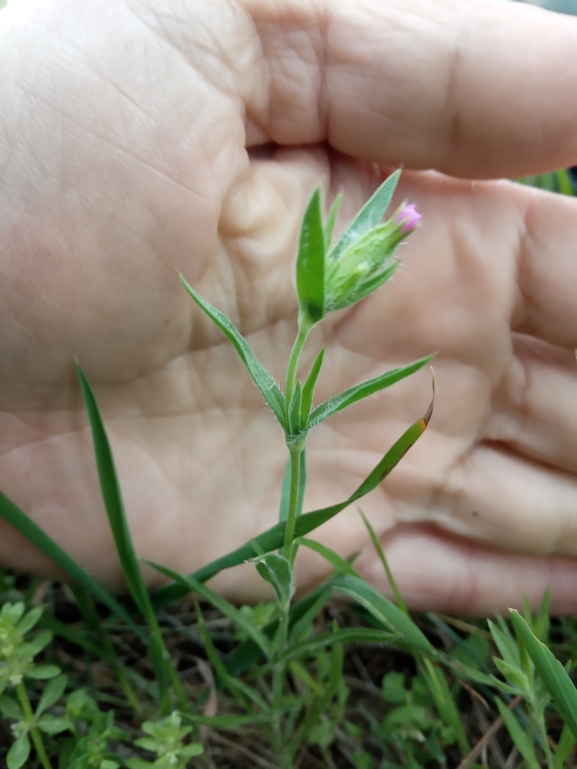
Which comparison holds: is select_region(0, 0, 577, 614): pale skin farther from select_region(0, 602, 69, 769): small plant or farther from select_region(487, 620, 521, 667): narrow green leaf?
select_region(487, 620, 521, 667): narrow green leaf

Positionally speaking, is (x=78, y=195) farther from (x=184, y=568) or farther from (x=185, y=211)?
(x=184, y=568)

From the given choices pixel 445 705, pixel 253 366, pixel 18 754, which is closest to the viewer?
pixel 253 366

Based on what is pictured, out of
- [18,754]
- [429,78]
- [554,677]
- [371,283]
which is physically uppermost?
[429,78]

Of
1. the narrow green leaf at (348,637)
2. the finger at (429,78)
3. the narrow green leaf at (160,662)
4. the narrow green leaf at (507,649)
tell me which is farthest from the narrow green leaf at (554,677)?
the finger at (429,78)

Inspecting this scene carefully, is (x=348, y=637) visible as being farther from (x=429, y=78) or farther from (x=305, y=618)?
(x=429, y=78)

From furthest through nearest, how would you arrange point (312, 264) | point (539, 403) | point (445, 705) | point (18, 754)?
point (539, 403), point (445, 705), point (18, 754), point (312, 264)

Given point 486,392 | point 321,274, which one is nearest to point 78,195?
point 321,274

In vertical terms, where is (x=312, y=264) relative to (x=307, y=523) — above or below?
above

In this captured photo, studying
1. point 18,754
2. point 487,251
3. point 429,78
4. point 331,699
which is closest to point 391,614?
point 331,699

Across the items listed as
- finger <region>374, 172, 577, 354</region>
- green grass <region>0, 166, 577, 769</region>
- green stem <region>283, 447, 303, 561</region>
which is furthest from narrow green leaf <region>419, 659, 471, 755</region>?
finger <region>374, 172, 577, 354</region>
